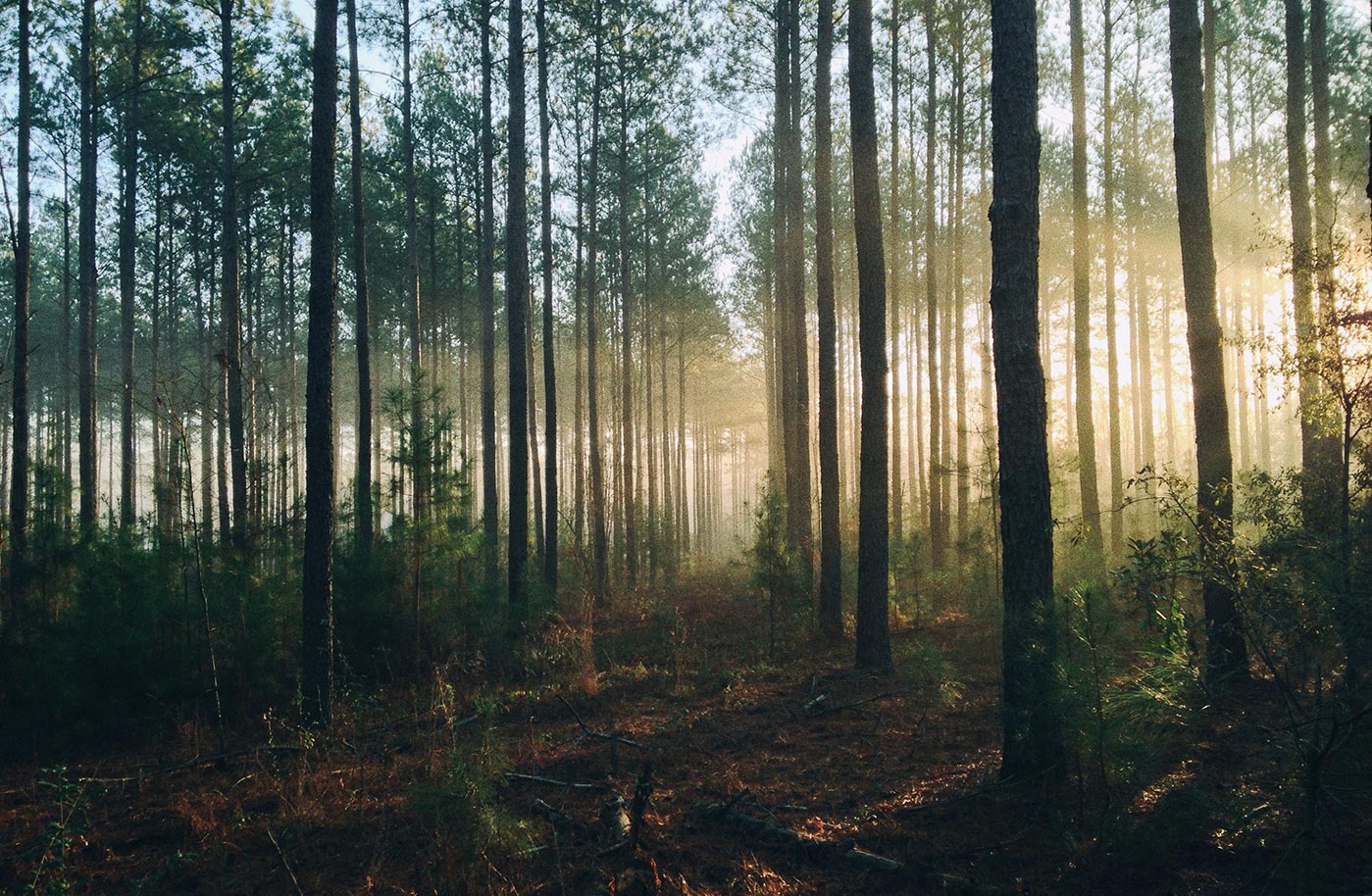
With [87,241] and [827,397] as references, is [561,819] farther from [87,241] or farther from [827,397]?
[87,241]

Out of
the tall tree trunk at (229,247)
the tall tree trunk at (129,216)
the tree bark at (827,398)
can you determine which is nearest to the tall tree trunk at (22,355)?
the tall tree trunk at (129,216)

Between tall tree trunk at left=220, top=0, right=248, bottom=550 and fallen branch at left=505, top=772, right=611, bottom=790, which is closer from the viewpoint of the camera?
fallen branch at left=505, top=772, right=611, bottom=790

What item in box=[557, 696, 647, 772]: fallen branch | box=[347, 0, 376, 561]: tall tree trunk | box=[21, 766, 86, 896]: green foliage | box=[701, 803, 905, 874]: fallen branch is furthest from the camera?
box=[347, 0, 376, 561]: tall tree trunk

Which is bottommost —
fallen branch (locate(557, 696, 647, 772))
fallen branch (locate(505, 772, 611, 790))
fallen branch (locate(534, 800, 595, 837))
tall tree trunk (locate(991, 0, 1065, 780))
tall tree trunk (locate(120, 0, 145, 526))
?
fallen branch (locate(557, 696, 647, 772))

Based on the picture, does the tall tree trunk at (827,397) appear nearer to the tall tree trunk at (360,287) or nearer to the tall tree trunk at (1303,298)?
the tall tree trunk at (1303,298)

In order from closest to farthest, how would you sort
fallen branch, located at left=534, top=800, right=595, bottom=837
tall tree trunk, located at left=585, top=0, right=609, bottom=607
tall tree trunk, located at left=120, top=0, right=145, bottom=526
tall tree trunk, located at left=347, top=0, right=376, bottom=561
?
fallen branch, located at left=534, top=800, right=595, bottom=837
tall tree trunk, located at left=347, top=0, right=376, bottom=561
tall tree trunk, located at left=120, top=0, right=145, bottom=526
tall tree trunk, located at left=585, top=0, right=609, bottom=607

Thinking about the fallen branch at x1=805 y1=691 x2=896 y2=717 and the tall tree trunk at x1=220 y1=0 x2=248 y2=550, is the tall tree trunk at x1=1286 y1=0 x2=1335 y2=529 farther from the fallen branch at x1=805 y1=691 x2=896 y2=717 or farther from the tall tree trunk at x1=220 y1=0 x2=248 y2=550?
the tall tree trunk at x1=220 y1=0 x2=248 y2=550

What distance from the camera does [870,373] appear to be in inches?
339

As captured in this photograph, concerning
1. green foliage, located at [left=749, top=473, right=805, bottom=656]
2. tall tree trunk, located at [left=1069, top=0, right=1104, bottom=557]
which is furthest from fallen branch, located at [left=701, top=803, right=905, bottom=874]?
tall tree trunk, located at [left=1069, top=0, right=1104, bottom=557]

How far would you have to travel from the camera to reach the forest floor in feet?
12.3

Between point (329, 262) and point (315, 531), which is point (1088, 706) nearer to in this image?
point (315, 531)

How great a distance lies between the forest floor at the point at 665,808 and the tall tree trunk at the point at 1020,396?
49 cm

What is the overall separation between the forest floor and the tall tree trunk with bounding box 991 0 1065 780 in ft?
1.60

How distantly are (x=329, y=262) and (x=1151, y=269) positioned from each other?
22246 mm
